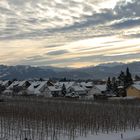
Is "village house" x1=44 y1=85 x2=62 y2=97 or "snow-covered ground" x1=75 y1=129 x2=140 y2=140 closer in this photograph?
"snow-covered ground" x1=75 y1=129 x2=140 y2=140

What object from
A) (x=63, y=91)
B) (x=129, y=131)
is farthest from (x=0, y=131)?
(x=63, y=91)

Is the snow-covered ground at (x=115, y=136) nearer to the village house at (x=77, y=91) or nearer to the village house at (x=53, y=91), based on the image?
the village house at (x=53, y=91)

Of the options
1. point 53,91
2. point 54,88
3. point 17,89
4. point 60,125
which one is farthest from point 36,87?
point 60,125

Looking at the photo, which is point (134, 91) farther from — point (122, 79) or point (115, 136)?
point (115, 136)

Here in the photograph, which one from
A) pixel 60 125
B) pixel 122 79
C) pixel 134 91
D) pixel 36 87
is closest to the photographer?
pixel 60 125

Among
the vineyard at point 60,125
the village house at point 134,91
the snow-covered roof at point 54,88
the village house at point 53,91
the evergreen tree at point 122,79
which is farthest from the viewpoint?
the snow-covered roof at point 54,88

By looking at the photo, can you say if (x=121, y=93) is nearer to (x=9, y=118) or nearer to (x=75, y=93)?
(x=75, y=93)

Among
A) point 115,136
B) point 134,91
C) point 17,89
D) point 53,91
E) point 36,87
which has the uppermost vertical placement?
point 134,91

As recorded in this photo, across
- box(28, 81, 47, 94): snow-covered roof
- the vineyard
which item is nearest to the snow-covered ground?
the vineyard

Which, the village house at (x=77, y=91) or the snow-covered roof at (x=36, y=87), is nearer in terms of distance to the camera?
the village house at (x=77, y=91)

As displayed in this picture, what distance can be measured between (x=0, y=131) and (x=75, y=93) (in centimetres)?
6350

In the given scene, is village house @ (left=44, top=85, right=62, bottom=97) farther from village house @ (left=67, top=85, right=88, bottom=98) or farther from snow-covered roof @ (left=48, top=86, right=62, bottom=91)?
village house @ (left=67, top=85, right=88, bottom=98)

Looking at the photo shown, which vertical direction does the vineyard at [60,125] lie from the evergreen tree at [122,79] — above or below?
below

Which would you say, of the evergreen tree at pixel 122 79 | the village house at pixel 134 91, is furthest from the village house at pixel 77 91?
the village house at pixel 134 91
